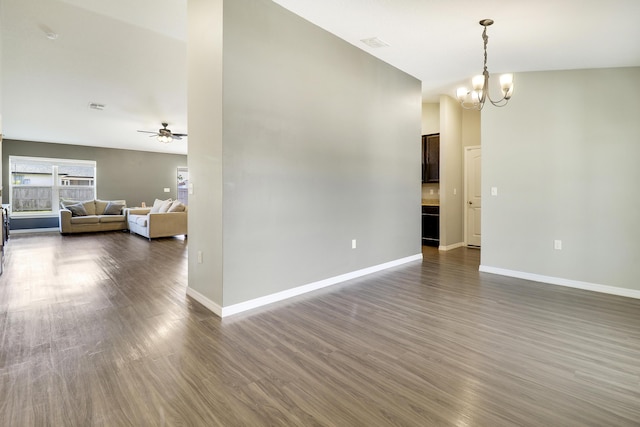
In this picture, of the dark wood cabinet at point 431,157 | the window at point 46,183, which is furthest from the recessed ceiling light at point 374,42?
the window at point 46,183

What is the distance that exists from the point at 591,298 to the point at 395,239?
229cm

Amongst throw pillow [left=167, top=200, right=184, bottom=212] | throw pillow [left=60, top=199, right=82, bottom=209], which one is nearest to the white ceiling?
throw pillow [left=167, top=200, right=184, bottom=212]

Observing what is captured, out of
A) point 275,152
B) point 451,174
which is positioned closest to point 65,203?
point 275,152

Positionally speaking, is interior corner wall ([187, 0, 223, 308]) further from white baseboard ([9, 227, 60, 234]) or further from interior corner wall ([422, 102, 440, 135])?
white baseboard ([9, 227, 60, 234])

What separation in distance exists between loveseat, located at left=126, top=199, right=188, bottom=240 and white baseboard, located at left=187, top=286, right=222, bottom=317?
15.1ft

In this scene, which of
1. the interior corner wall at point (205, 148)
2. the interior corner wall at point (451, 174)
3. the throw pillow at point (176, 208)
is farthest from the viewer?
the throw pillow at point (176, 208)

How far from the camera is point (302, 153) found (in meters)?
3.32

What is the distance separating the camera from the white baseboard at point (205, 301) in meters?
2.78

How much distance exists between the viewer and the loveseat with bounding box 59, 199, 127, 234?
8.09m

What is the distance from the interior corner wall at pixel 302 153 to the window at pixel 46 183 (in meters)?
9.00

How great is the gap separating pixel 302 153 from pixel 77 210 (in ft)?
26.9

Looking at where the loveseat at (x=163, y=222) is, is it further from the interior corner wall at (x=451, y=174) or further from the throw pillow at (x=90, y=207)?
the interior corner wall at (x=451, y=174)

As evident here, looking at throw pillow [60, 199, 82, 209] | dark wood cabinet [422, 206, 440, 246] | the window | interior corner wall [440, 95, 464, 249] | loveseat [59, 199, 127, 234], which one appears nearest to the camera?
interior corner wall [440, 95, 464, 249]

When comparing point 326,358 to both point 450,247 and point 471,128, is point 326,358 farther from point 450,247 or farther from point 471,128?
point 471,128
